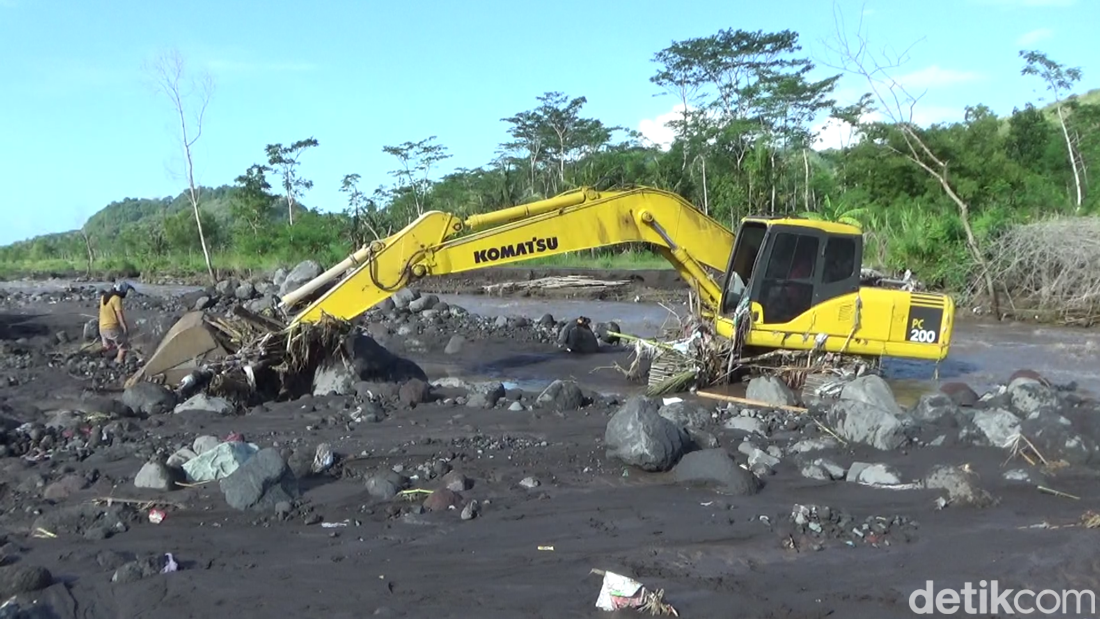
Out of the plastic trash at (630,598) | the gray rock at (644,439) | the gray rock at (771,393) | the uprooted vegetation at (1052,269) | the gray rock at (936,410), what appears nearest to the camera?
the plastic trash at (630,598)

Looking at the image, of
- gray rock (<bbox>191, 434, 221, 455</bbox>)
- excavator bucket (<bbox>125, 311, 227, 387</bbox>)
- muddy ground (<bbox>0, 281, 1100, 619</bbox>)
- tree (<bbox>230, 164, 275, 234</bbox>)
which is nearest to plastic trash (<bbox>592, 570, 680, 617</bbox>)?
muddy ground (<bbox>0, 281, 1100, 619</bbox>)

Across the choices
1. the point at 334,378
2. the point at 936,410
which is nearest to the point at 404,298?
the point at 334,378

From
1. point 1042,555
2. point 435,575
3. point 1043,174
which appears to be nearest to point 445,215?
point 435,575

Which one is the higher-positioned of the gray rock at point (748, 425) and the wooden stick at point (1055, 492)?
the gray rock at point (748, 425)

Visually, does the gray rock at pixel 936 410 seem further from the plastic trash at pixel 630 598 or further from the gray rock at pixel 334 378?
the gray rock at pixel 334 378

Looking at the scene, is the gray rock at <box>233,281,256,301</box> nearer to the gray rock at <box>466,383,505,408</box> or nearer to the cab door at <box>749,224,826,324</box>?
the gray rock at <box>466,383,505,408</box>

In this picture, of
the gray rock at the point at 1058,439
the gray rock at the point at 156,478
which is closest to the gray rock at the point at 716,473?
the gray rock at the point at 1058,439

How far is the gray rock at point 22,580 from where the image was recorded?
488cm

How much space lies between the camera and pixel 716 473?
7.07m

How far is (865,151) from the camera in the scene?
32188 mm

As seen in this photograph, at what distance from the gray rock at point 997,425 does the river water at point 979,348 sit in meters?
3.05

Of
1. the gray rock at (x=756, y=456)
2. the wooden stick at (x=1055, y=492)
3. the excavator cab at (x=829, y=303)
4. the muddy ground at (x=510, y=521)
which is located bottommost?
the wooden stick at (x=1055, y=492)

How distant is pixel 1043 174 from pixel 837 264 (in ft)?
86.6

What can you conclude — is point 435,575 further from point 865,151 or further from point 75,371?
point 865,151
